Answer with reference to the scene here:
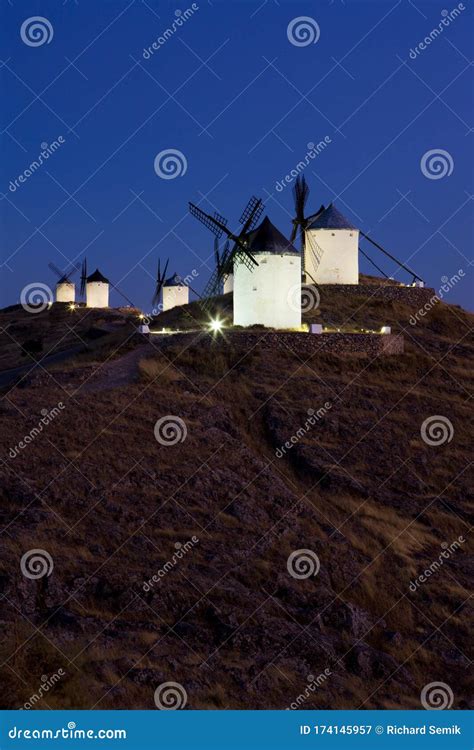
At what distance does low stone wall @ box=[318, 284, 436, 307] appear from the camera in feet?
136

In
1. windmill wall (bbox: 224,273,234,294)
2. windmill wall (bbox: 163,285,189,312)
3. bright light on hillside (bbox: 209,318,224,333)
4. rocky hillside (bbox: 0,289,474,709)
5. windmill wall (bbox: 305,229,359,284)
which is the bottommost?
rocky hillside (bbox: 0,289,474,709)

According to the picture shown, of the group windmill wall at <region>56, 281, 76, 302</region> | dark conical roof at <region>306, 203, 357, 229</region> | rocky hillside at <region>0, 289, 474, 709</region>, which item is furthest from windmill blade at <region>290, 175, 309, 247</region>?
windmill wall at <region>56, 281, 76, 302</region>

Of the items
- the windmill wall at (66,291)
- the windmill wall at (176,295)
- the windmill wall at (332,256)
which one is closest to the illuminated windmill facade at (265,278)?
the windmill wall at (332,256)

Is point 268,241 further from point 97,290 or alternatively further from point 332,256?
point 97,290

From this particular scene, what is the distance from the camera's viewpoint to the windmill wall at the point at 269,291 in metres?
33.6

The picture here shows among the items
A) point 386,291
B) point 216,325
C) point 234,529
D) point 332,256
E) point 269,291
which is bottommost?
point 234,529

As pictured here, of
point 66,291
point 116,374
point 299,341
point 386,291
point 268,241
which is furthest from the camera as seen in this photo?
point 66,291

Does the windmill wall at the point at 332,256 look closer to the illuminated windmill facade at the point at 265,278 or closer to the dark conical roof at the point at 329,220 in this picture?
the dark conical roof at the point at 329,220

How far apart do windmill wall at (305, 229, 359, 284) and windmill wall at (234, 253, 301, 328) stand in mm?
9711

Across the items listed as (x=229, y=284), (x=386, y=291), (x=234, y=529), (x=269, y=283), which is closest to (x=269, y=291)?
(x=269, y=283)

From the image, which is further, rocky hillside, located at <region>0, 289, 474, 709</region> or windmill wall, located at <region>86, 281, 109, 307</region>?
windmill wall, located at <region>86, 281, 109, 307</region>

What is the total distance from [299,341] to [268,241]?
419cm

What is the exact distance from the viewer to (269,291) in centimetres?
3372

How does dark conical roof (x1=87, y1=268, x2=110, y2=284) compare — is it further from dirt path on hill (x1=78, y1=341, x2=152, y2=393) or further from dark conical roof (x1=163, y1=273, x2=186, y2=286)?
dirt path on hill (x1=78, y1=341, x2=152, y2=393)
